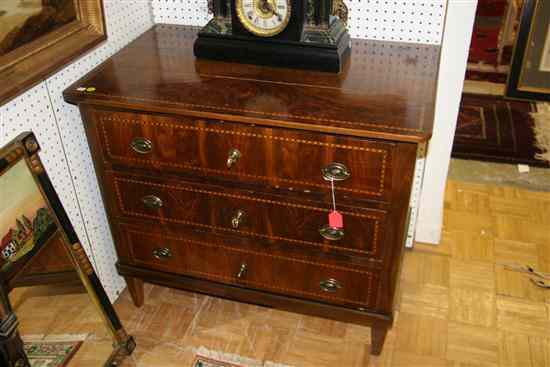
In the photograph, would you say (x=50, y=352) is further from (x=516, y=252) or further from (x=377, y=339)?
(x=516, y=252)

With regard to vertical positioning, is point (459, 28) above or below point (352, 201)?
above

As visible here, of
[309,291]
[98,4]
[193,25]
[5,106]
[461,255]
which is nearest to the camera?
[5,106]

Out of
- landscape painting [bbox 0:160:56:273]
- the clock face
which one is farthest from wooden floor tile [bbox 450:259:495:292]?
landscape painting [bbox 0:160:56:273]

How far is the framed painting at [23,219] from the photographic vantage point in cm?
162

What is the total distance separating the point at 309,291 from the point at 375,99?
28.6 inches

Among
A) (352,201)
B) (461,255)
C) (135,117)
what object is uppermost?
(135,117)

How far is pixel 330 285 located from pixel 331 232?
9.3 inches

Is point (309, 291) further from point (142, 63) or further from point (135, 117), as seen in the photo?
point (142, 63)

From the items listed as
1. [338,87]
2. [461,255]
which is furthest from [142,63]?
[461,255]

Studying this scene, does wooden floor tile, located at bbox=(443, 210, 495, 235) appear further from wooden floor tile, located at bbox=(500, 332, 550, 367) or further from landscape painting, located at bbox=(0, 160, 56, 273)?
landscape painting, located at bbox=(0, 160, 56, 273)

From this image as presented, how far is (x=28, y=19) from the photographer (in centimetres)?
166

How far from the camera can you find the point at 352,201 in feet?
5.82

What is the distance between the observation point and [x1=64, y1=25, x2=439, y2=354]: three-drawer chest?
1.69m

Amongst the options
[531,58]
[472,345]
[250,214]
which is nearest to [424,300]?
[472,345]
